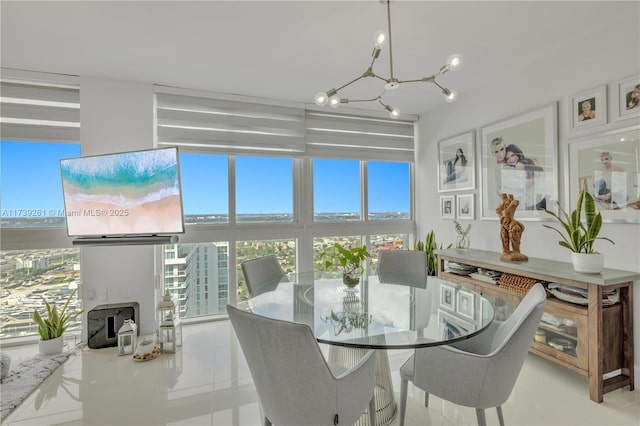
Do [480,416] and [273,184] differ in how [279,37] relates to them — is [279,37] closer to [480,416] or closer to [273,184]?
[273,184]

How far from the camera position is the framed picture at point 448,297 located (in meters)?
1.92

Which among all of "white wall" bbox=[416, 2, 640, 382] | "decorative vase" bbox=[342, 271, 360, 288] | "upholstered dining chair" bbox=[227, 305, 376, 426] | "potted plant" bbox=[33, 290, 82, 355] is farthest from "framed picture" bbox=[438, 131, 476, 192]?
"potted plant" bbox=[33, 290, 82, 355]

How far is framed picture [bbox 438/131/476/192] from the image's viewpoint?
3.54 metres

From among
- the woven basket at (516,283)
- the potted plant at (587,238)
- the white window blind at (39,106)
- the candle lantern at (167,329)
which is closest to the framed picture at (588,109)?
the potted plant at (587,238)

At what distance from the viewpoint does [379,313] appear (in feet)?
5.81

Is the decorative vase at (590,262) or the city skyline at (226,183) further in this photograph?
the city skyline at (226,183)

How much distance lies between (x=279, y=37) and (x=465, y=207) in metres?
2.78

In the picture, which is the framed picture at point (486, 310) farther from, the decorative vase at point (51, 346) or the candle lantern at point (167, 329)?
the decorative vase at point (51, 346)

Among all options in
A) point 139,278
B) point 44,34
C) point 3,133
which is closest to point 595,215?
point 139,278

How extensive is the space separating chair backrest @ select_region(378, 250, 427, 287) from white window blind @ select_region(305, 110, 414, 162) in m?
1.66

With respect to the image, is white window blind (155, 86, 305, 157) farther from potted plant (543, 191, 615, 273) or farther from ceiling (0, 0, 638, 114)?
potted plant (543, 191, 615, 273)

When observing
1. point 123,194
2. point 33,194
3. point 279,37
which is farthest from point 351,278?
point 33,194

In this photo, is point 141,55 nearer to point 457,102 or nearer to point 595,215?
point 457,102

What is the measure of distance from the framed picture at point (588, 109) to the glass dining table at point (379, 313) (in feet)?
5.59
